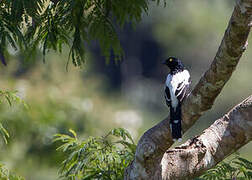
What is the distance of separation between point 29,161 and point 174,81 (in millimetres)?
5466

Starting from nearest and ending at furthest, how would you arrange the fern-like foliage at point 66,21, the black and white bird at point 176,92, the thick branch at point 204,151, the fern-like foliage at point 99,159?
1. the fern-like foliage at point 66,21
2. the black and white bird at point 176,92
3. the thick branch at point 204,151
4. the fern-like foliage at point 99,159

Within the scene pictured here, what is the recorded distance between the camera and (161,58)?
2702 centimetres

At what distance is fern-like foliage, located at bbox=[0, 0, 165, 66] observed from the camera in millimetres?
4133

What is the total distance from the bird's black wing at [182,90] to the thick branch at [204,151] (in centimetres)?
52

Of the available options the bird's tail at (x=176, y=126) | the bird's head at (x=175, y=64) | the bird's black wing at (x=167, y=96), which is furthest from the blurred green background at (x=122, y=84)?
the bird's tail at (x=176, y=126)

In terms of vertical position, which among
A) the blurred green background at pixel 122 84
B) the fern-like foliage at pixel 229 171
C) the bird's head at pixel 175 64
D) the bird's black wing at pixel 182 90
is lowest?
the fern-like foliage at pixel 229 171

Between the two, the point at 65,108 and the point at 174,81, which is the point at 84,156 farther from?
the point at 65,108

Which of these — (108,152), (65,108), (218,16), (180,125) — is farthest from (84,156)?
(218,16)

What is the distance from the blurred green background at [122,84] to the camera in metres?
10.2

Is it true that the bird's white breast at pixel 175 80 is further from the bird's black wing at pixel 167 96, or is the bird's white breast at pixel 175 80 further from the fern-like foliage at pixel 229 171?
the fern-like foliage at pixel 229 171

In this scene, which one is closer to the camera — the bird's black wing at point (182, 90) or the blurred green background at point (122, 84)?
the bird's black wing at point (182, 90)

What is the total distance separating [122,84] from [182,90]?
2006 centimetres

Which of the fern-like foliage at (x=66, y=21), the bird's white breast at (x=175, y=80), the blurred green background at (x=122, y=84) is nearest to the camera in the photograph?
the fern-like foliage at (x=66, y=21)

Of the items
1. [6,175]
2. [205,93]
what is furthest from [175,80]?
[6,175]
